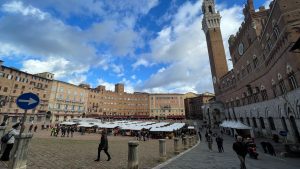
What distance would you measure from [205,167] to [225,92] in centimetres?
4132

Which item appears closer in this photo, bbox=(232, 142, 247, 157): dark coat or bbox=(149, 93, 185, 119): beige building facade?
bbox=(232, 142, 247, 157): dark coat

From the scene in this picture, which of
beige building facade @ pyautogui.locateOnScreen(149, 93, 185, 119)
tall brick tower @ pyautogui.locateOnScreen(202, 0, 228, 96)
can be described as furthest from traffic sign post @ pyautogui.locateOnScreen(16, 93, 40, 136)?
beige building facade @ pyautogui.locateOnScreen(149, 93, 185, 119)

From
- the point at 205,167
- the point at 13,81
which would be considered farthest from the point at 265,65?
the point at 13,81

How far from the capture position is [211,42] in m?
53.0

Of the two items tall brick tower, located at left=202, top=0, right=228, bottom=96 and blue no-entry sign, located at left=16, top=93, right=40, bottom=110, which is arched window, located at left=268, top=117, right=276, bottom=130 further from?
blue no-entry sign, located at left=16, top=93, right=40, bottom=110

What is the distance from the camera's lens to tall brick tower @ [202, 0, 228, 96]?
50469 millimetres

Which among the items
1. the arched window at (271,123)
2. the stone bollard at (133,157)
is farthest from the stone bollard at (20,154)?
the arched window at (271,123)

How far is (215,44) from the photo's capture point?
52438 millimetres

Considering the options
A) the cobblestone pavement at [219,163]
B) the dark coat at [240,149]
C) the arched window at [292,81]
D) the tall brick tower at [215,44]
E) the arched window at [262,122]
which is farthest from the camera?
the tall brick tower at [215,44]

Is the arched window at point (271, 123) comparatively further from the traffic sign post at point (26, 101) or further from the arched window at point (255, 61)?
the traffic sign post at point (26, 101)

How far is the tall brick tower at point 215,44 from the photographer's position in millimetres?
50469

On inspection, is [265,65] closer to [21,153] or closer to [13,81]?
[21,153]

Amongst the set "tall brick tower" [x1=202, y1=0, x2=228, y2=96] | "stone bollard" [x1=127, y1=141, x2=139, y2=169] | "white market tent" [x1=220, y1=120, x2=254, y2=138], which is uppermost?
"tall brick tower" [x1=202, y1=0, x2=228, y2=96]

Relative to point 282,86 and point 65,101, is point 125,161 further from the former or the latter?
point 65,101
